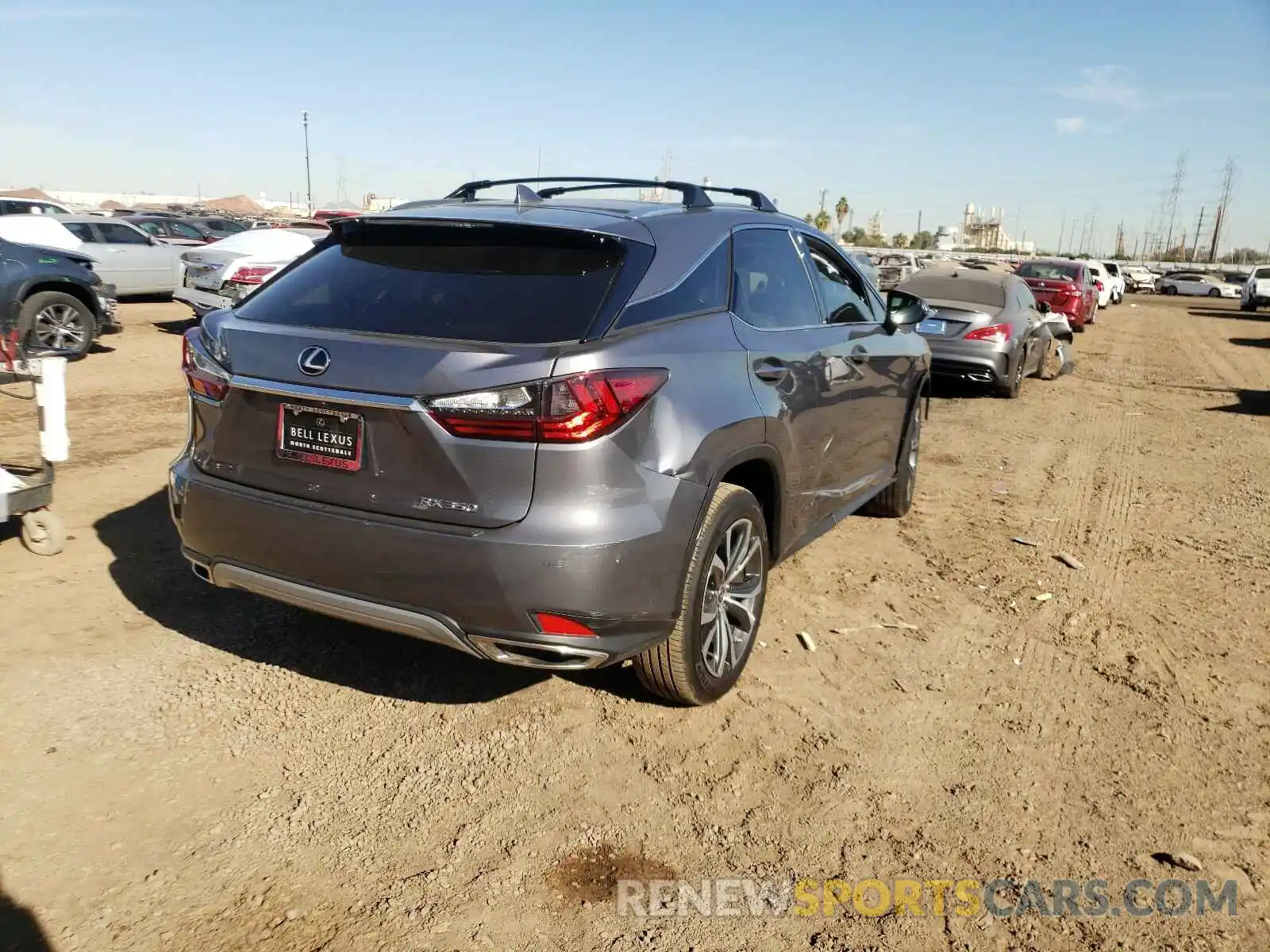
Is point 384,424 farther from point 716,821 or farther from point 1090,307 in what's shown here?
point 1090,307

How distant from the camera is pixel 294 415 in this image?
3.18 metres

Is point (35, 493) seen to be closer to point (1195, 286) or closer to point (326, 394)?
point (326, 394)

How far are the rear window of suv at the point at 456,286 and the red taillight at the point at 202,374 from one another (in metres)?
0.20

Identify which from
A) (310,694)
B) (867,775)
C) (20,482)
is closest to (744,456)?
(867,775)

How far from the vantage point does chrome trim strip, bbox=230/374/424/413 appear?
2.96m

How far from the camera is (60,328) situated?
11.3 metres

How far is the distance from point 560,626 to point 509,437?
599 mm

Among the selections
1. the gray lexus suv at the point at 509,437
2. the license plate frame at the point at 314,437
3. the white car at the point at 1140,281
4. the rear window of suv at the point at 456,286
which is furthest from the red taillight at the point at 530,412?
the white car at the point at 1140,281

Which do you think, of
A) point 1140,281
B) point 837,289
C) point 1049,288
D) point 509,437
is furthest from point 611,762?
point 1140,281

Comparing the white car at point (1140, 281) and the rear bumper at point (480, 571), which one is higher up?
the rear bumper at point (480, 571)

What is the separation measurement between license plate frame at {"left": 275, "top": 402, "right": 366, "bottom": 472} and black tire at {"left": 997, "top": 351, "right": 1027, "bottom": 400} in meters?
10.4

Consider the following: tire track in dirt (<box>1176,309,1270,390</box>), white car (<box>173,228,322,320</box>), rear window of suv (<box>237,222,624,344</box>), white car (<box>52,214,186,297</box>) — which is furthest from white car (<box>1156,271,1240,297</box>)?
rear window of suv (<box>237,222,624,344</box>)

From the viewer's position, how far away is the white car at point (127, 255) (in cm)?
1653

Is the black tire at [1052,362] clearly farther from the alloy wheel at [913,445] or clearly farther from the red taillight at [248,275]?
the red taillight at [248,275]
